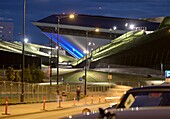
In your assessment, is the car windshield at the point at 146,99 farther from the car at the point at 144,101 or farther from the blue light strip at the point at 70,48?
the blue light strip at the point at 70,48

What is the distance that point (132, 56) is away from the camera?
111 meters

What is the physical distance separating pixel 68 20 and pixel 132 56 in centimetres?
4200

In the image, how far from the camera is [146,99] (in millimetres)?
6848

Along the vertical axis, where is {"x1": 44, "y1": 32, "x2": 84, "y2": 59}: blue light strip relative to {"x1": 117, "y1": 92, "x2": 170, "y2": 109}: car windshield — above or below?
above

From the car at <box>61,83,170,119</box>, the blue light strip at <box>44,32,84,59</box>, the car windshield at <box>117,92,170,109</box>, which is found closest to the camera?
the car at <box>61,83,170,119</box>

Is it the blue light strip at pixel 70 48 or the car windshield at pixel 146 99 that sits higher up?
the blue light strip at pixel 70 48

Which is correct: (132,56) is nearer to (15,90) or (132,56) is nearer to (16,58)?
(16,58)

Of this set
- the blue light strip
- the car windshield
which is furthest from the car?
the blue light strip

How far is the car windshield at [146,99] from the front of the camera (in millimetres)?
6559

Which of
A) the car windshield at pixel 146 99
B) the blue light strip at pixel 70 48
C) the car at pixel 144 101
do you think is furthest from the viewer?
the blue light strip at pixel 70 48

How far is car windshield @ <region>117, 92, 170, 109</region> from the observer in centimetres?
656

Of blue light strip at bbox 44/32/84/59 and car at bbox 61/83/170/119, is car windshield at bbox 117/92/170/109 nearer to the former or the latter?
car at bbox 61/83/170/119

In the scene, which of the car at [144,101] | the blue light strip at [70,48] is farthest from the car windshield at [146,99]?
the blue light strip at [70,48]

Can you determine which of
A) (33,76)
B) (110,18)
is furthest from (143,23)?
(33,76)
